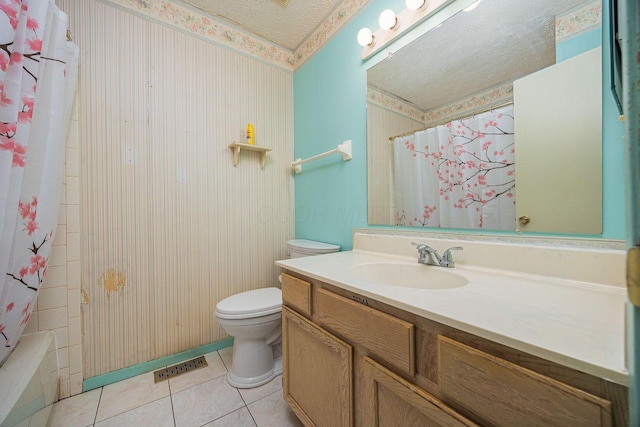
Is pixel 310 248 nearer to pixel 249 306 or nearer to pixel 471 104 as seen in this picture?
pixel 249 306

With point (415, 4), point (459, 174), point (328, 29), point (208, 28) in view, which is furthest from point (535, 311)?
point (208, 28)

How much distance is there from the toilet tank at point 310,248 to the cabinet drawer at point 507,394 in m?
1.04

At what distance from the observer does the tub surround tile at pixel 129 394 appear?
Result: 119 cm

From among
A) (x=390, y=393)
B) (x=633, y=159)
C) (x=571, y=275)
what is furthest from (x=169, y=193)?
(x=571, y=275)

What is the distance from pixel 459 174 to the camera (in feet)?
3.36

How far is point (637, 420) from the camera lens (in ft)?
0.71

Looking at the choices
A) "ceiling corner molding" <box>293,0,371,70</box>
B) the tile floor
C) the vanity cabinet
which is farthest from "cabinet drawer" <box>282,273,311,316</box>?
"ceiling corner molding" <box>293,0,371,70</box>

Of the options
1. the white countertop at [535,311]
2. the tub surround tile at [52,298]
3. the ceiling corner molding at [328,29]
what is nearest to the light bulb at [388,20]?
the ceiling corner molding at [328,29]

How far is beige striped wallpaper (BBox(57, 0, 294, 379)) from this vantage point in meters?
1.35

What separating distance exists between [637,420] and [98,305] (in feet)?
6.50

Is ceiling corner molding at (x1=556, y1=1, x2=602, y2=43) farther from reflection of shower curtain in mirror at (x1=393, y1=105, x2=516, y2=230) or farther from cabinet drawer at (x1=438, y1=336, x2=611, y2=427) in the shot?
cabinet drawer at (x1=438, y1=336, x2=611, y2=427)

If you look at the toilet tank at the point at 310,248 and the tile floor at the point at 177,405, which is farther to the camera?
the toilet tank at the point at 310,248

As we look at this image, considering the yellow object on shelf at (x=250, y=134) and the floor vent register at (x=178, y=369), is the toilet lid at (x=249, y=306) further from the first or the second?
the yellow object on shelf at (x=250, y=134)

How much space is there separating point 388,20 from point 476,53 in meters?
0.52
